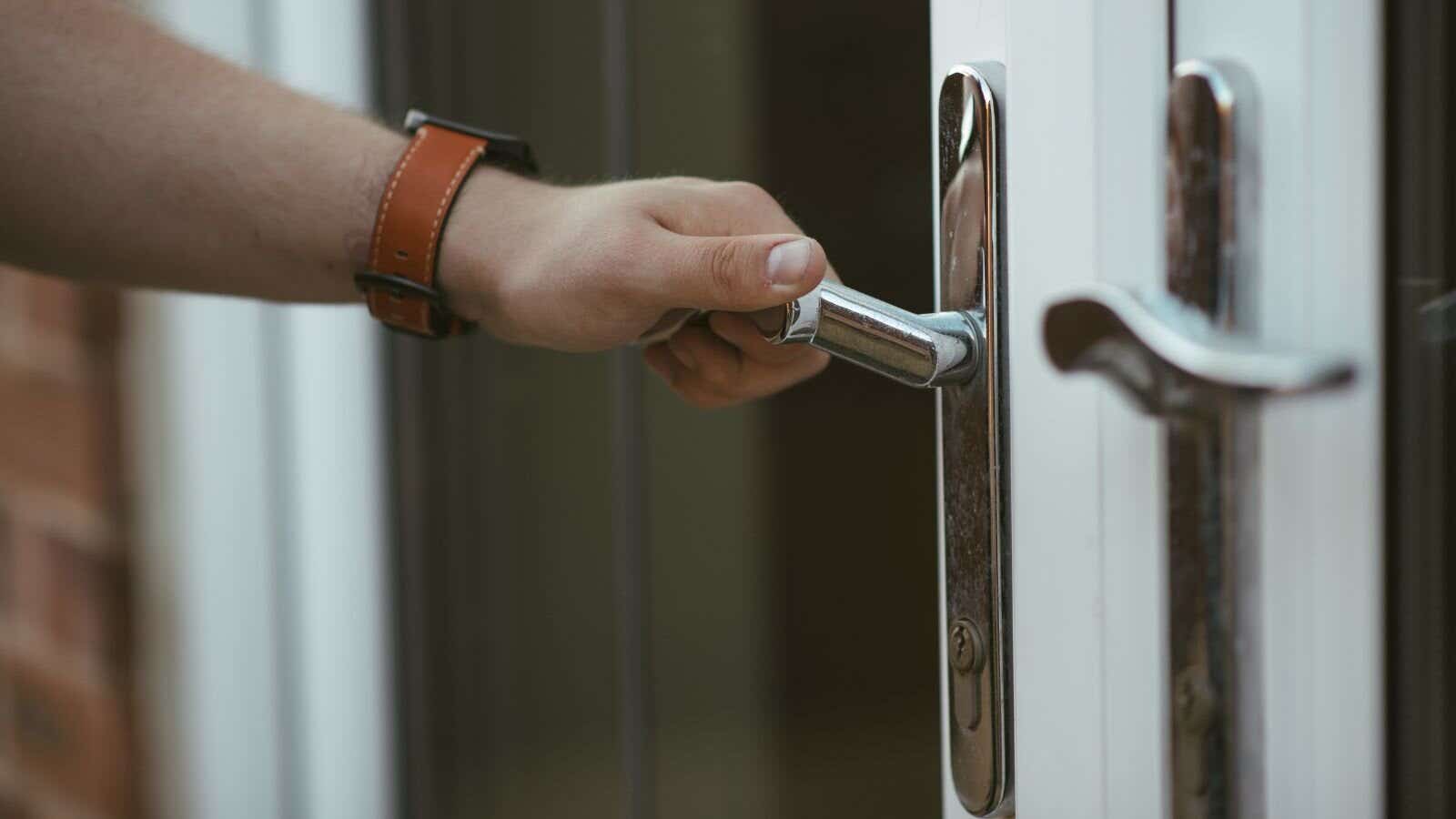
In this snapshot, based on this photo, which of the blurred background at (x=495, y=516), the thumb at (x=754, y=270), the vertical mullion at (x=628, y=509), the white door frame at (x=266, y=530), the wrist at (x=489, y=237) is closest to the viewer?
the thumb at (x=754, y=270)

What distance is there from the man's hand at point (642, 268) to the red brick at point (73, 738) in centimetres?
86

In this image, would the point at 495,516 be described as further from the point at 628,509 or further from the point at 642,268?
the point at 642,268

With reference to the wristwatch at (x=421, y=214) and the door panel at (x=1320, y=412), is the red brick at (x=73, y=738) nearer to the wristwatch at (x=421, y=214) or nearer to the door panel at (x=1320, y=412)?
the wristwatch at (x=421, y=214)

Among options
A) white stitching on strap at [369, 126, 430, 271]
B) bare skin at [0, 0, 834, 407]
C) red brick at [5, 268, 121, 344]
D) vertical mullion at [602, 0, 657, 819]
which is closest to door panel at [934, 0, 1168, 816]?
bare skin at [0, 0, 834, 407]

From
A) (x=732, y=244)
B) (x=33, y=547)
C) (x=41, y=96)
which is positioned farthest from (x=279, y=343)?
(x=732, y=244)

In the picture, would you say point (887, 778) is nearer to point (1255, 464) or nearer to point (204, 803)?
point (1255, 464)

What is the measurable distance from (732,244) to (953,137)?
0.09 meters

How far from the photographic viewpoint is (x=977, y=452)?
0.44 metres

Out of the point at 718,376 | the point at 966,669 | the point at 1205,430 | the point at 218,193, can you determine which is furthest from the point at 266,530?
the point at 1205,430

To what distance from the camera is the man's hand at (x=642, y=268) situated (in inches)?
16.6

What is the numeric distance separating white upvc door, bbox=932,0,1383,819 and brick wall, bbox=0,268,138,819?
0.99 m

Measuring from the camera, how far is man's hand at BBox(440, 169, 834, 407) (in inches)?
A: 16.6

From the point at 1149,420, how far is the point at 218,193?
1.36ft

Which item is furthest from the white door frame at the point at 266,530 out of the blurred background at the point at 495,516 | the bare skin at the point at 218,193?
the bare skin at the point at 218,193
